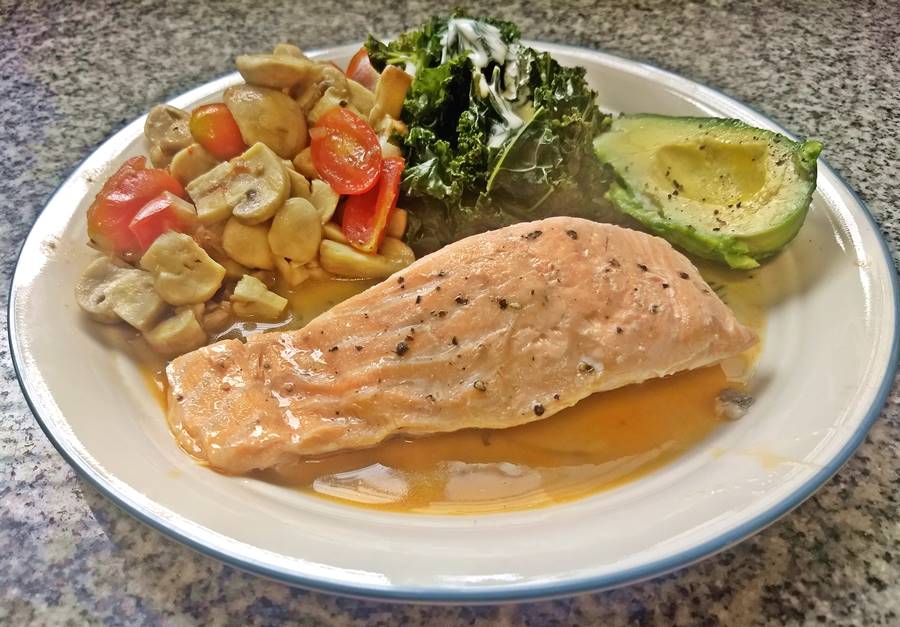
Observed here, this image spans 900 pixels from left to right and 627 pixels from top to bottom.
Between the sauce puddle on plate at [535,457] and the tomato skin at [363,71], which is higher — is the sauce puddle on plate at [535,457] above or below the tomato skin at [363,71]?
below

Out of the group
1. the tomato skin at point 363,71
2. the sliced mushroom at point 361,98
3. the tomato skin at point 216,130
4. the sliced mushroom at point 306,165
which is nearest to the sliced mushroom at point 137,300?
the tomato skin at point 216,130

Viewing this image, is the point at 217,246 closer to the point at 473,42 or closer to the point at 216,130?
the point at 216,130

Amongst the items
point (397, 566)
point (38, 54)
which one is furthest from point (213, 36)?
point (397, 566)

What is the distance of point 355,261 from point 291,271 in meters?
0.20

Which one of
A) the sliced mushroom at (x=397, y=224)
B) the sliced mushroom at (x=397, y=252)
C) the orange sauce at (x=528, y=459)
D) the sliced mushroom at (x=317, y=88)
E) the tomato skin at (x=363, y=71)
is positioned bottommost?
the orange sauce at (x=528, y=459)

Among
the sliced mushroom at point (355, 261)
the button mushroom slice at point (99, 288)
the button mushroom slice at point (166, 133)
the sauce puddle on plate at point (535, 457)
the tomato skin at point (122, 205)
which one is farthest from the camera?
the button mushroom slice at point (166, 133)

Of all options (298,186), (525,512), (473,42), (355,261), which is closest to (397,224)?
(355,261)

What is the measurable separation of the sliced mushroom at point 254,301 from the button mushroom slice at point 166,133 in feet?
1.67

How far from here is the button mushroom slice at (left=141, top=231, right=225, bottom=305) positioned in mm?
2021

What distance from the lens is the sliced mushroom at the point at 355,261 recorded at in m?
2.21

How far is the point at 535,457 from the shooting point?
175 centimetres

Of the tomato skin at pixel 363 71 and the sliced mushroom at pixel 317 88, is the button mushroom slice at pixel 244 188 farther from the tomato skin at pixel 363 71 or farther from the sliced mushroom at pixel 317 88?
the tomato skin at pixel 363 71

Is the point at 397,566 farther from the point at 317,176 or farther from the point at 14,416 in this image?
the point at 317,176

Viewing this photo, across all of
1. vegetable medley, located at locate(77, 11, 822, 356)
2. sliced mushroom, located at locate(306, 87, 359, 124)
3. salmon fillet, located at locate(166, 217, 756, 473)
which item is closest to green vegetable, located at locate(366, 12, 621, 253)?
vegetable medley, located at locate(77, 11, 822, 356)
